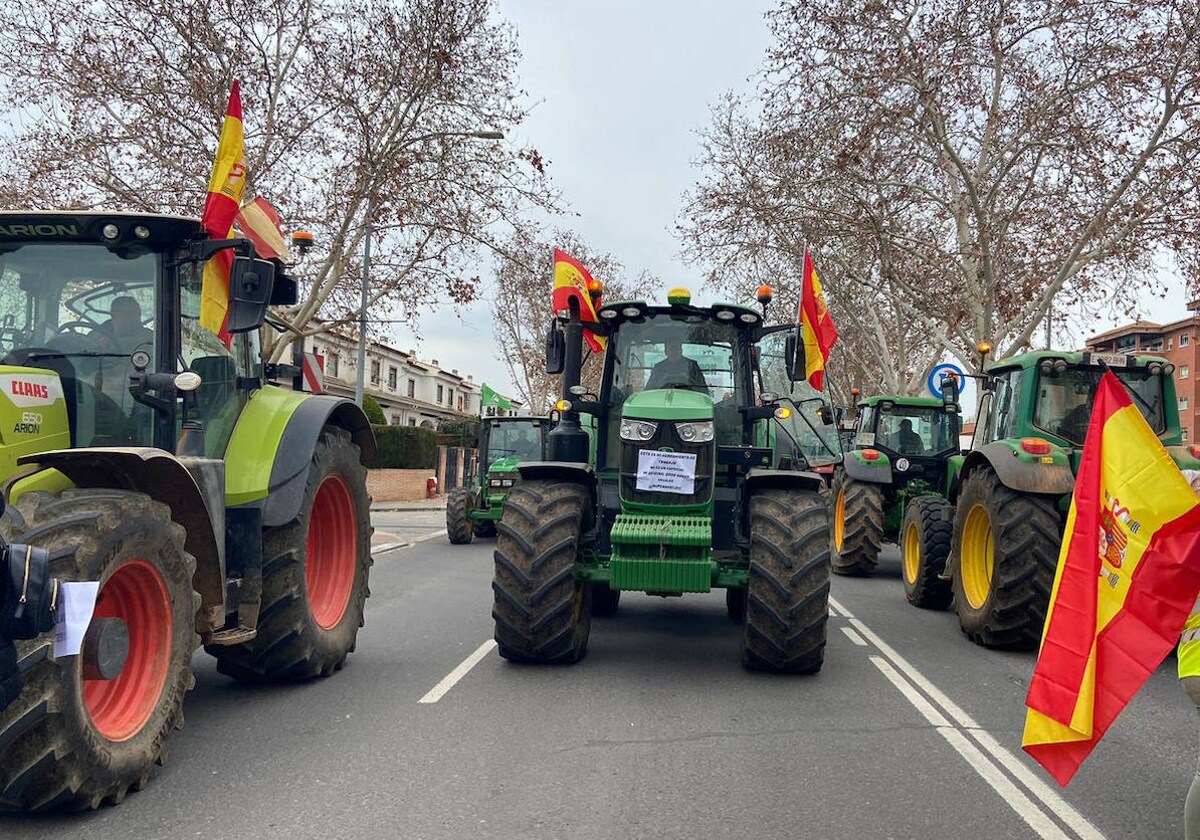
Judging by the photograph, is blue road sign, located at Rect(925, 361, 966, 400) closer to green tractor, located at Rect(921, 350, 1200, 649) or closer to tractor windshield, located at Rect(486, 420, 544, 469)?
green tractor, located at Rect(921, 350, 1200, 649)

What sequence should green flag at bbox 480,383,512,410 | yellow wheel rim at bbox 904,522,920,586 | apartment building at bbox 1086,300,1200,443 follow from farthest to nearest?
apartment building at bbox 1086,300,1200,443 < green flag at bbox 480,383,512,410 < yellow wheel rim at bbox 904,522,920,586

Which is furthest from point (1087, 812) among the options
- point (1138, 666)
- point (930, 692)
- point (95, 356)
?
point (95, 356)

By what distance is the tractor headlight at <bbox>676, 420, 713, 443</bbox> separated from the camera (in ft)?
23.3

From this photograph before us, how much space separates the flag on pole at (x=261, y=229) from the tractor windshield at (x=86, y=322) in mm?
924

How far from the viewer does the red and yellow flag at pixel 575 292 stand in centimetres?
811

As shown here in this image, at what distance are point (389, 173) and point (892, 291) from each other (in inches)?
526

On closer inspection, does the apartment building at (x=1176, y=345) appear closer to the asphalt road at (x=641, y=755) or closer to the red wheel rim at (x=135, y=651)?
the asphalt road at (x=641, y=755)

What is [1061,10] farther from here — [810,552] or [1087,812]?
[1087,812]

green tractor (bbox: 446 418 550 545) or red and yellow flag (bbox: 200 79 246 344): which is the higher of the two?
red and yellow flag (bbox: 200 79 246 344)

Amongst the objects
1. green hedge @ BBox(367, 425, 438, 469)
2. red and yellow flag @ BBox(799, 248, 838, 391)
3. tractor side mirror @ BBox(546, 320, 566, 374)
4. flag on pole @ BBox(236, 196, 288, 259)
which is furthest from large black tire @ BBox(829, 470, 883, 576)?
green hedge @ BBox(367, 425, 438, 469)

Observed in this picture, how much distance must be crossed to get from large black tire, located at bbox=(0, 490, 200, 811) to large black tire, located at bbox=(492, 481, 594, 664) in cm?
240

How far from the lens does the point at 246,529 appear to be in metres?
5.68

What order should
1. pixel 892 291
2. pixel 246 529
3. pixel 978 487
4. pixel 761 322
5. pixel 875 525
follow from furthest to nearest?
pixel 892 291 → pixel 875 525 → pixel 978 487 → pixel 761 322 → pixel 246 529

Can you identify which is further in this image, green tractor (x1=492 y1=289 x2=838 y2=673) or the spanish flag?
green tractor (x1=492 y1=289 x2=838 y2=673)
